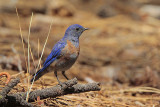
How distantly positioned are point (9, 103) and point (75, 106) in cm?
79

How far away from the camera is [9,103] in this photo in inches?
78.2

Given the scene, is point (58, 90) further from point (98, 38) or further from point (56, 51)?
point (98, 38)

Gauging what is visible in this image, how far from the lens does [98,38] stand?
7059 mm

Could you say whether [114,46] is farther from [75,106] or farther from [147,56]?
[75,106]

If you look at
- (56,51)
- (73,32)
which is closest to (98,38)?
(73,32)

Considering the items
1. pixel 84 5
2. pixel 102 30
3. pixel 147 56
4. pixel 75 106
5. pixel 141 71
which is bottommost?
pixel 75 106

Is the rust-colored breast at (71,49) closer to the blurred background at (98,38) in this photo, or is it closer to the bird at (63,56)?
the bird at (63,56)

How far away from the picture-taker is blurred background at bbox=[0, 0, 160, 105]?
14.0 feet

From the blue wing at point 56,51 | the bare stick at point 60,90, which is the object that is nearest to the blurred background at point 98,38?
the blue wing at point 56,51

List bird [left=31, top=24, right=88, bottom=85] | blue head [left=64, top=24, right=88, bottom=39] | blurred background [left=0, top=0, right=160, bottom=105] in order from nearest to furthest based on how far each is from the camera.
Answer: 1. bird [left=31, top=24, right=88, bottom=85]
2. blue head [left=64, top=24, right=88, bottom=39]
3. blurred background [left=0, top=0, right=160, bottom=105]

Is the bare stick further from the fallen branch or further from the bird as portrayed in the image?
the bird

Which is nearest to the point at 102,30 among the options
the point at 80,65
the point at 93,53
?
the point at 93,53

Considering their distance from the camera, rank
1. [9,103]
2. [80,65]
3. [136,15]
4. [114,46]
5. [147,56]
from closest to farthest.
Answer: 1. [9,103]
2. [80,65]
3. [147,56]
4. [114,46]
5. [136,15]

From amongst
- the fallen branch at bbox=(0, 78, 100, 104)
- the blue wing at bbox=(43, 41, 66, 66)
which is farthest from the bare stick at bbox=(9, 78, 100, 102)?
Result: the blue wing at bbox=(43, 41, 66, 66)
